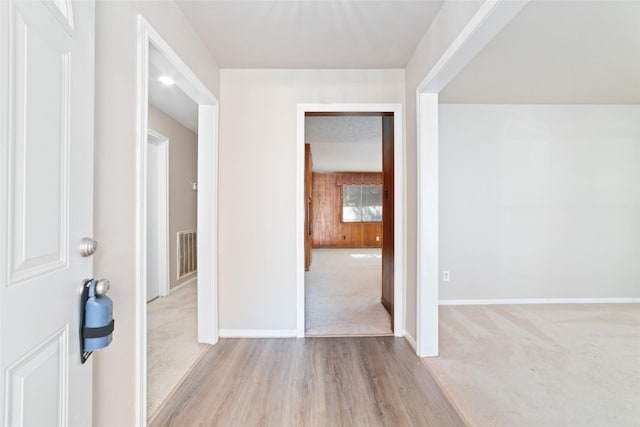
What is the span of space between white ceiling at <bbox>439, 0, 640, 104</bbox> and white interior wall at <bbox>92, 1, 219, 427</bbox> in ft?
7.46

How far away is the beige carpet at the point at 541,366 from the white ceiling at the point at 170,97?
269 cm

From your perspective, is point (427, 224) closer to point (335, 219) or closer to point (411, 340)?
point (411, 340)

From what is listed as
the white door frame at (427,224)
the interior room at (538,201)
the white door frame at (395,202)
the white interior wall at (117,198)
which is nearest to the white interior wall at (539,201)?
the interior room at (538,201)

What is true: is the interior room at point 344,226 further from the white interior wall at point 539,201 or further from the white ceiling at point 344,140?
the white interior wall at point 539,201

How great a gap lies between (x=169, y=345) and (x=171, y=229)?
1.91 m

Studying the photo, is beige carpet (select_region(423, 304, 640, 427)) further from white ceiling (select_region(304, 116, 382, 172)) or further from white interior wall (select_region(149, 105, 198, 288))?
white interior wall (select_region(149, 105, 198, 288))

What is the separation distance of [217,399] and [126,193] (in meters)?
1.30

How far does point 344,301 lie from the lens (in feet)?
12.2

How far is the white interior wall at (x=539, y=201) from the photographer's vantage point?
3.55 m

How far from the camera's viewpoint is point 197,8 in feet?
6.15

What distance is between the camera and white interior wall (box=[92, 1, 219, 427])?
3.97 ft

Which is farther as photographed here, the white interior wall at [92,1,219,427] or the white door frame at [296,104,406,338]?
the white door frame at [296,104,406,338]

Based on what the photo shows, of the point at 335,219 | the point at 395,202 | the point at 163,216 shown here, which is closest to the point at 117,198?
the point at 395,202

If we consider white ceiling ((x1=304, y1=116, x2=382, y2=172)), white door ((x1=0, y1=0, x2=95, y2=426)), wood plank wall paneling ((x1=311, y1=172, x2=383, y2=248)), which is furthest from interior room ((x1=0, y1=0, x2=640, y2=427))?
wood plank wall paneling ((x1=311, y1=172, x2=383, y2=248))
